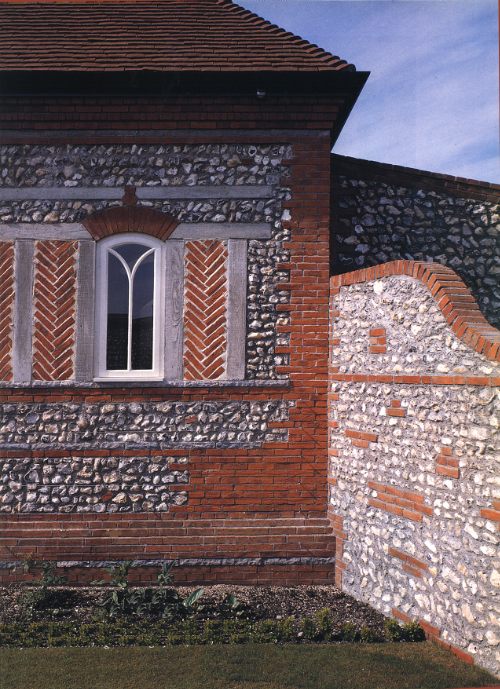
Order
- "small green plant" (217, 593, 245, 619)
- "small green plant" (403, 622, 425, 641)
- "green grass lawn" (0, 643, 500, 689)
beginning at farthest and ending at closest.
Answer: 1. "small green plant" (217, 593, 245, 619)
2. "small green plant" (403, 622, 425, 641)
3. "green grass lawn" (0, 643, 500, 689)

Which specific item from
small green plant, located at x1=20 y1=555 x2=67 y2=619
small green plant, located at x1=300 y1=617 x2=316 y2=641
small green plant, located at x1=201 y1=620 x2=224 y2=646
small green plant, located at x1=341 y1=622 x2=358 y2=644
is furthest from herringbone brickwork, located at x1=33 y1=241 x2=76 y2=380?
small green plant, located at x1=341 y1=622 x2=358 y2=644

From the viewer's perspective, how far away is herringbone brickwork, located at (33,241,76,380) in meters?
6.07

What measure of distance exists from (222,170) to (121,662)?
5.48m

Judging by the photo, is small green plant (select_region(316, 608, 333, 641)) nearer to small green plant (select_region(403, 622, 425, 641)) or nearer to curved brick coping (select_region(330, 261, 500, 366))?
small green plant (select_region(403, 622, 425, 641))

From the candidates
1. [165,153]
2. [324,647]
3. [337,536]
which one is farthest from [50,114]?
[324,647]

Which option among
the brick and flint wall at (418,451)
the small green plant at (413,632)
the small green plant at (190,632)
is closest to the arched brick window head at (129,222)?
the brick and flint wall at (418,451)

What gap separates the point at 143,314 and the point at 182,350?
73 centimetres

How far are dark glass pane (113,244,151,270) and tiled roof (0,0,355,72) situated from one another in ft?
7.16

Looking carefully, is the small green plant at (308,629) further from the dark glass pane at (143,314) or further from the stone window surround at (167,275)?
the dark glass pane at (143,314)

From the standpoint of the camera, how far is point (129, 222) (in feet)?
20.0

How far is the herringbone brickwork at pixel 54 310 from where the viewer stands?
19.9 feet

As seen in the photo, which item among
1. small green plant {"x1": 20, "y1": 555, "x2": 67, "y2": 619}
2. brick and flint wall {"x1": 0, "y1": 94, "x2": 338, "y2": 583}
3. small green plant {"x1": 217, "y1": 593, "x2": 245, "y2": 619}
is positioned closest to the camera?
small green plant {"x1": 217, "y1": 593, "x2": 245, "y2": 619}

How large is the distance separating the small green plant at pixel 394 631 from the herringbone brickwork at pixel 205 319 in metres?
3.24

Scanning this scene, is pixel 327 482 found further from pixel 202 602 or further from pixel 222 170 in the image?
pixel 222 170
